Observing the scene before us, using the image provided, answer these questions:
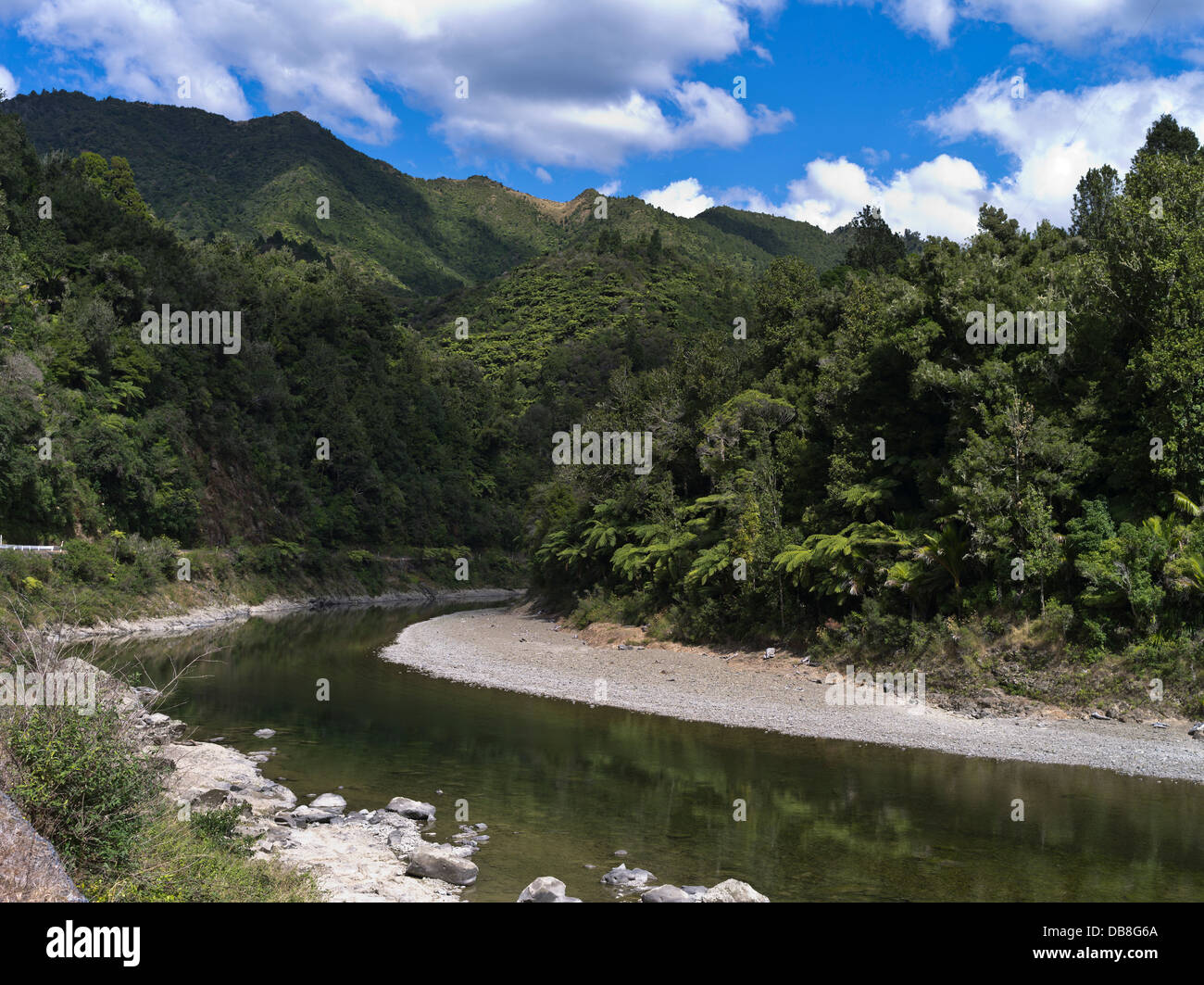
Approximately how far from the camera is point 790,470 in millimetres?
33938

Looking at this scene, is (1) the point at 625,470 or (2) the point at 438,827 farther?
(1) the point at 625,470

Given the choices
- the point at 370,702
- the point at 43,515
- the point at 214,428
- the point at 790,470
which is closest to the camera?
the point at 370,702

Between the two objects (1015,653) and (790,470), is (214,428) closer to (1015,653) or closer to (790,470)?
(790,470)

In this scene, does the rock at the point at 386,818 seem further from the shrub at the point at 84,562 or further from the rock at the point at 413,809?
the shrub at the point at 84,562

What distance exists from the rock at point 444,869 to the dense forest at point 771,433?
1651cm

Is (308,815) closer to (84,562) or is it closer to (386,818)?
(386,818)

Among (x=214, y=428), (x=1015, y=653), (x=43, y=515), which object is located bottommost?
(x=1015, y=653)

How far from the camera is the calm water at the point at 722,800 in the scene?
1154 centimetres

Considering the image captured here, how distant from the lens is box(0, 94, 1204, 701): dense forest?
21.6 meters

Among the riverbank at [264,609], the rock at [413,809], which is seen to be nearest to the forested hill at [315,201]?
the riverbank at [264,609]

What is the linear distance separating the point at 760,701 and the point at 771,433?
1497 cm

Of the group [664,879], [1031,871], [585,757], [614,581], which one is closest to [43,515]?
[614,581]

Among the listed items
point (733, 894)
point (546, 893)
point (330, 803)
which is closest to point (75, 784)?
point (546, 893)

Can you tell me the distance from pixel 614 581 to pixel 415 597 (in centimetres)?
3272
